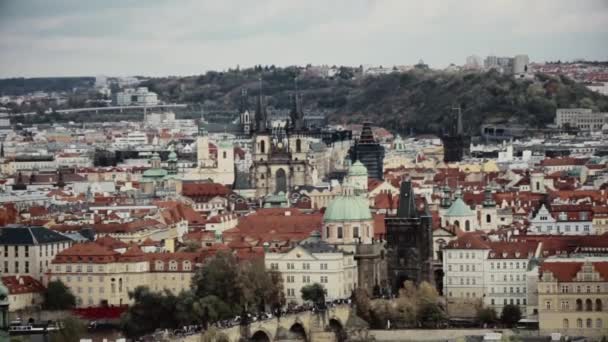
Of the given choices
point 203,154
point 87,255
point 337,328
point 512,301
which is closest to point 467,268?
point 512,301

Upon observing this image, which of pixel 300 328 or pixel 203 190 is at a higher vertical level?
pixel 203 190

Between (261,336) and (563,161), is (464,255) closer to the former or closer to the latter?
(261,336)

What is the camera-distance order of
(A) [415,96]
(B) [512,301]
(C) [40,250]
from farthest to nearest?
1. (A) [415,96]
2. (C) [40,250]
3. (B) [512,301]

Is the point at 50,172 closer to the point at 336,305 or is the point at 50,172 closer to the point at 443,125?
the point at 443,125

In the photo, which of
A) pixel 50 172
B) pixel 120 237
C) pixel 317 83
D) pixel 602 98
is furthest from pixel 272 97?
pixel 120 237

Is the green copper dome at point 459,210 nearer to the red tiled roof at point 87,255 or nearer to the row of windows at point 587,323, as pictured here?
the red tiled roof at point 87,255

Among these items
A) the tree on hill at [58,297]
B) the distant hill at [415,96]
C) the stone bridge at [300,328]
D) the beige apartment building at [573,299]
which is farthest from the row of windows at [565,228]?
the distant hill at [415,96]

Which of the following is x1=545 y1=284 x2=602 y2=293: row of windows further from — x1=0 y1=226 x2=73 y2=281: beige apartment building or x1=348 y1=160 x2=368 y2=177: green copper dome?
x1=348 y1=160 x2=368 y2=177: green copper dome

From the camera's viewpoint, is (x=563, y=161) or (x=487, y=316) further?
(x=563, y=161)
